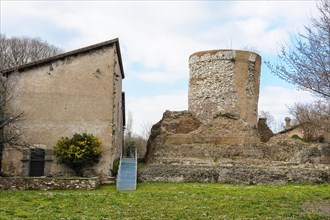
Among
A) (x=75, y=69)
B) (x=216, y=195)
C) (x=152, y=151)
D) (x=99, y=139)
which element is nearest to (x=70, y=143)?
(x=99, y=139)

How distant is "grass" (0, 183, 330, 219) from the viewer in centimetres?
1378

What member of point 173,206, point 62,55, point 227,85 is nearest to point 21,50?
point 62,55

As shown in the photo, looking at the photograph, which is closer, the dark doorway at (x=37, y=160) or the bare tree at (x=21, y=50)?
the dark doorway at (x=37, y=160)

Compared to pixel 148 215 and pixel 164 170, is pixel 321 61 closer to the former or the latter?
pixel 148 215

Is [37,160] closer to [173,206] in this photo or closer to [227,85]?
[173,206]

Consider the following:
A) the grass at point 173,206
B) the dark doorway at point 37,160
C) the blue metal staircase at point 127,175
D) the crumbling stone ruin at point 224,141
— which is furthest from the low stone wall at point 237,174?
the dark doorway at point 37,160

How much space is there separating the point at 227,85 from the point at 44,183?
15.0 meters

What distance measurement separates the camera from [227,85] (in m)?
31.6

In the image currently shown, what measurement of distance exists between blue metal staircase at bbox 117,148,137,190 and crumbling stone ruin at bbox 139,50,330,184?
98 centimetres

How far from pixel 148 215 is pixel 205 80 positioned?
19.7 meters

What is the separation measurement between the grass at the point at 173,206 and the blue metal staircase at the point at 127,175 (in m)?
4.23

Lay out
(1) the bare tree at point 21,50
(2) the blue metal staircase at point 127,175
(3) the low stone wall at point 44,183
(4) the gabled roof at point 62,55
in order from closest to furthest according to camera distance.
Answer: (3) the low stone wall at point 44,183, (2) the blue metal staircase at point 127,175, (4) the gabled roof at point 62,55, (1) the bare tree at point 21,50

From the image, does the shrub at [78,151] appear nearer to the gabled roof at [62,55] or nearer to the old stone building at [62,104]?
the old stone building at [62,104]

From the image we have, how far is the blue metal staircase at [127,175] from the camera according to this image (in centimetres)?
2419
